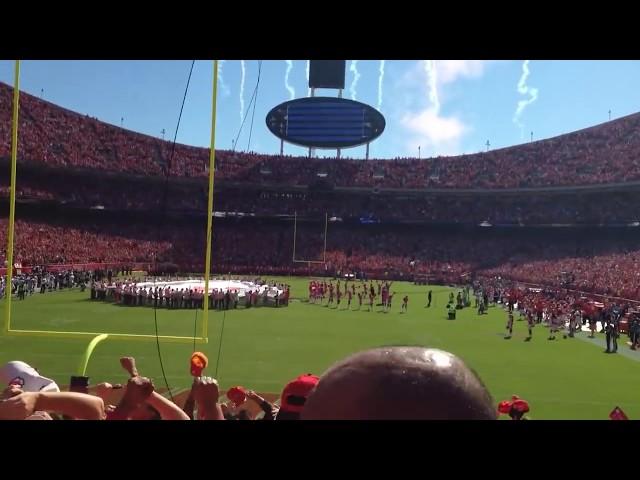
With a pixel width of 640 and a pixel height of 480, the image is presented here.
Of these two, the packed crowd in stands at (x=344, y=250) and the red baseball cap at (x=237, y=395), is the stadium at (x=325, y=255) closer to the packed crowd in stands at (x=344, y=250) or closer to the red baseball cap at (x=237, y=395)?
the packed crowd in stands at (x=344, y=250)

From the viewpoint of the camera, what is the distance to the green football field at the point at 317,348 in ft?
35.8

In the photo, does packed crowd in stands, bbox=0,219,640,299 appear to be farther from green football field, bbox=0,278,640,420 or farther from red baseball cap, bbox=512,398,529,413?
red baseball cap, bbox=512,398,529,413

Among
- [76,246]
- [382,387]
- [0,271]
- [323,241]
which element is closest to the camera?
[382,387]

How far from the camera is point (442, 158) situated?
60.8 meters

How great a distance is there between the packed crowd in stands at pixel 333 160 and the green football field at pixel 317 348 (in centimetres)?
2818

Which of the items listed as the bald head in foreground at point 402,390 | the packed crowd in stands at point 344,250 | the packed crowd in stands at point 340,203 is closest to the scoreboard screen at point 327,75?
the packed crowd in stands at point 340,203

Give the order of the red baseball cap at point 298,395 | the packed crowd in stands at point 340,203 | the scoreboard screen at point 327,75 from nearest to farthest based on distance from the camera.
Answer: the red baseball cap at point 298,395
the packed crowd in stands at point 340,203
the scoreboard screen at point 327,75

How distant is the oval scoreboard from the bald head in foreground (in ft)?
180

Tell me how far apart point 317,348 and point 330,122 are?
142 ft

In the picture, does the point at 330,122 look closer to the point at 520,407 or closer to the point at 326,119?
the point at 326,119

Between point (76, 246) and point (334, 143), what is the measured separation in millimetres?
26696
